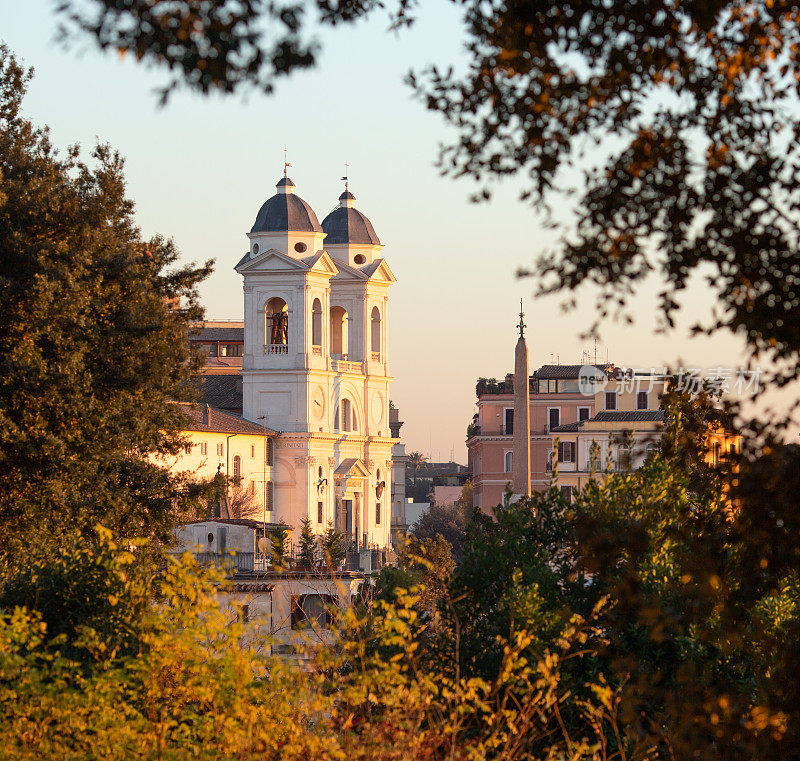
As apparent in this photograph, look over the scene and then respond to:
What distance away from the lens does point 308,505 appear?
81.7 m

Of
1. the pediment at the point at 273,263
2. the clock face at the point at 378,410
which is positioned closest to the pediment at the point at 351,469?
the clock face at the point at 378,410

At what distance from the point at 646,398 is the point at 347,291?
66.3 feet

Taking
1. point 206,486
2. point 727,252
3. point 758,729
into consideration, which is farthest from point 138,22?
point 206,486

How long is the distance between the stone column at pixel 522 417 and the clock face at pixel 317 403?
1719 inches

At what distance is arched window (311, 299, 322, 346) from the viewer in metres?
84.8

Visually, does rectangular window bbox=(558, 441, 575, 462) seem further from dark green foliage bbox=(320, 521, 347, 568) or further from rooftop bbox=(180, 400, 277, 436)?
dark green foliage bbox=(320, 521, 347, 568)

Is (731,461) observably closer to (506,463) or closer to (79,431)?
(79,431)

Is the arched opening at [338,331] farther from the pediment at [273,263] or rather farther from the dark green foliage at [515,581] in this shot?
the dark green foliage at [515,581]

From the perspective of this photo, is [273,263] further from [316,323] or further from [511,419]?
[511,419]

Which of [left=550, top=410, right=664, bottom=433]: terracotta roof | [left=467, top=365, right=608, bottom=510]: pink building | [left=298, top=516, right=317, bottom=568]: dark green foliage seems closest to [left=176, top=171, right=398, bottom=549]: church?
[left=467, top=365, right=608, bottom=510]: pink building

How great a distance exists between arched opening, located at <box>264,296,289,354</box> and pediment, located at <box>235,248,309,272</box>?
184 centimetres

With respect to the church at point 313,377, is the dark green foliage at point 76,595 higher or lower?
lower

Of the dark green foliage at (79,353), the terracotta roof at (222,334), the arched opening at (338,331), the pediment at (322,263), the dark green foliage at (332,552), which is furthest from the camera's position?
the terracotta roof at (222,334)

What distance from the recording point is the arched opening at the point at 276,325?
83.9 m
